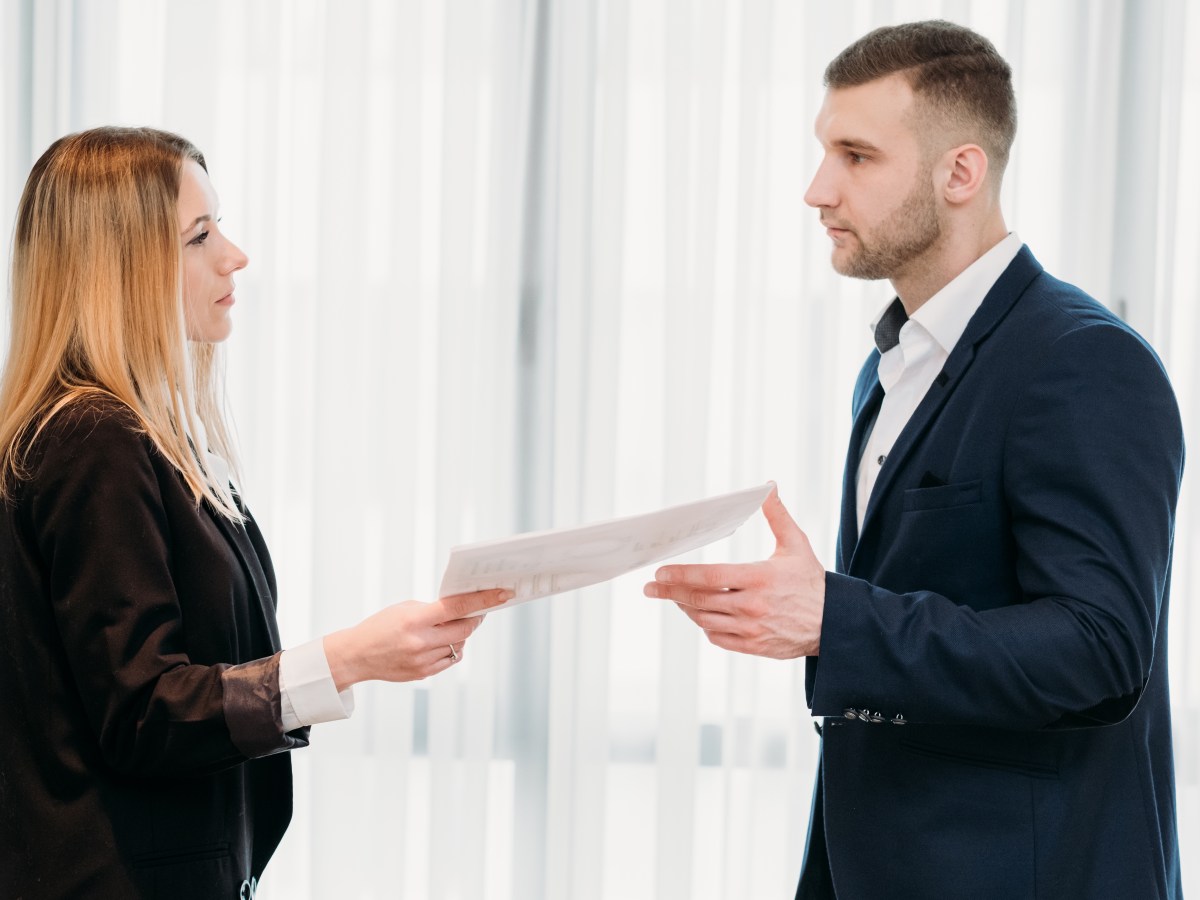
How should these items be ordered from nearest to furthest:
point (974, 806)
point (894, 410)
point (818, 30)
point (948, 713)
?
1. point (948, 713)
2. point (974, 806)
3. point (894, 410)
4. point (818, 30)

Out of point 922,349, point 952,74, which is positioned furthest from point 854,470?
point 952,74

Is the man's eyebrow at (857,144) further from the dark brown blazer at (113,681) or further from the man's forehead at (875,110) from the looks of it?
the dark brown blazer at (113,681)

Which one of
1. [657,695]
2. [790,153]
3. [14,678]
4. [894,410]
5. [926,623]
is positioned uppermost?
[790,153]

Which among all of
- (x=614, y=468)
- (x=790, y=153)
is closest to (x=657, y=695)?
(x=614, y=468)

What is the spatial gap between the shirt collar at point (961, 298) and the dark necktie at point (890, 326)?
12 centimetres

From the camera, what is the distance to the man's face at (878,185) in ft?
4.79

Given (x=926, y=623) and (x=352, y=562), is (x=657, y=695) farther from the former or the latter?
(x=926, y=623)

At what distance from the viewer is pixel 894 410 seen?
4.95ft

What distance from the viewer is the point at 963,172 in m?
1.45

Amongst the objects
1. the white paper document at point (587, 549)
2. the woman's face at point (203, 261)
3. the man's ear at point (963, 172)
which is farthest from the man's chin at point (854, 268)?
the woman's face at point (203, 261)

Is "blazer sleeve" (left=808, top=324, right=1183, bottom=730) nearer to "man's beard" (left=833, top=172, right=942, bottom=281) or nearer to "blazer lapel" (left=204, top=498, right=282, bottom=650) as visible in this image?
"man's beard" (left=833, top=172, right=942, bottom=281)

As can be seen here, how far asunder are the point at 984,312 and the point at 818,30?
5.02ft

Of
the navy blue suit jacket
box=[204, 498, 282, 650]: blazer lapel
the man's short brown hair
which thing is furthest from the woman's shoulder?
the man's short brown hair

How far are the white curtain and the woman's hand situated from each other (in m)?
1.38
